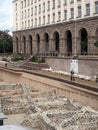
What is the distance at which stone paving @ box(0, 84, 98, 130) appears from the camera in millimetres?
23125

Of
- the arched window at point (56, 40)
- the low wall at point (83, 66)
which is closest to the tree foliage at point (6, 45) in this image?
the arched window at point (56, 40)

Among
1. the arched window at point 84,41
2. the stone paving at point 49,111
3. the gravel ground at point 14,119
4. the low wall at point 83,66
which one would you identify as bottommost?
the gravel ground at point 14,119

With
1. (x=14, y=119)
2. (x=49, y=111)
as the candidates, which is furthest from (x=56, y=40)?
(x=49, y=111)

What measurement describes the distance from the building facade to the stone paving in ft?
77.9

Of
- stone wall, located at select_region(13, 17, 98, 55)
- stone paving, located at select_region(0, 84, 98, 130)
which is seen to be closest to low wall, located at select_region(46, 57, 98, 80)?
stone wall, located at select_region(13, 17, 98, 55)

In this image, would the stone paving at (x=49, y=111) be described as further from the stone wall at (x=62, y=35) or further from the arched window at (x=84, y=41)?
the arched window at (x=84, y=41)

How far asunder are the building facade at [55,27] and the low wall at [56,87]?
1504 centimetres

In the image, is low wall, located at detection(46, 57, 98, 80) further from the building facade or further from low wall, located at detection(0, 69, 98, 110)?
low wall, located at detection(0, 69, 98, 110)

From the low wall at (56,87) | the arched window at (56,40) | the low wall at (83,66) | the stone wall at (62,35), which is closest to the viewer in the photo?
the low wall at (56,87)

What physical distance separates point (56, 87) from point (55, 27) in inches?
1598

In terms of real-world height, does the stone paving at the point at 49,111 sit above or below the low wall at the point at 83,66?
below

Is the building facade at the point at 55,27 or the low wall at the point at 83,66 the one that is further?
the building facade at the point at 55,27

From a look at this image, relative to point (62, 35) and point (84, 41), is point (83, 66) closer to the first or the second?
point (84, 41)

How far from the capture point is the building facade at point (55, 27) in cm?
6625
